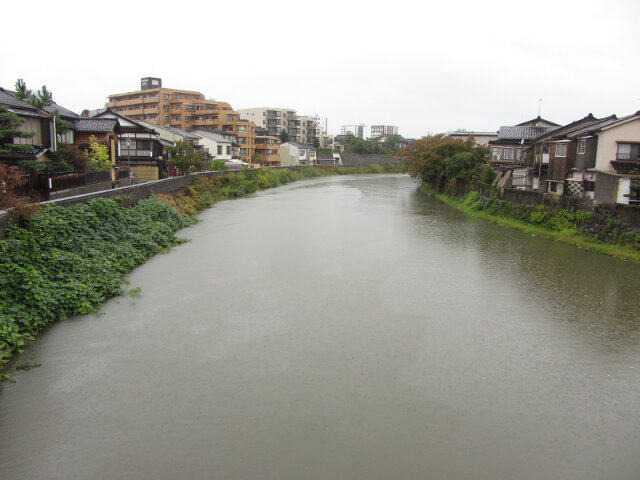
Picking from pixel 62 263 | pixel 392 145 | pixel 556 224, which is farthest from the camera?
pixel 392 145

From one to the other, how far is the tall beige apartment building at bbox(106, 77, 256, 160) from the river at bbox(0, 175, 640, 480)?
1636 inches

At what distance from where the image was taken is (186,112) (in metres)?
52.8

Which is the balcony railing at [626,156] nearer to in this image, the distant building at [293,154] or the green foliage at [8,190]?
the green foliage at [8,190]

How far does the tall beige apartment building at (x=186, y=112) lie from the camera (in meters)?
51.4

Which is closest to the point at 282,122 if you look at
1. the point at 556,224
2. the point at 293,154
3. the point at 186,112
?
the point at 293,154

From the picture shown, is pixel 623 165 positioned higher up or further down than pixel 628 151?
further down

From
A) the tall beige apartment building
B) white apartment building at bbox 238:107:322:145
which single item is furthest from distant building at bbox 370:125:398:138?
the tall beige apartment building

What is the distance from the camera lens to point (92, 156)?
2064 cm

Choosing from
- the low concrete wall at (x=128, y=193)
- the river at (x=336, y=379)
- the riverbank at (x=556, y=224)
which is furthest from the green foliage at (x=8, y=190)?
the riverbank at (x=556, y=224)

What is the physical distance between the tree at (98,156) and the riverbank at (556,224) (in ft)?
55.2

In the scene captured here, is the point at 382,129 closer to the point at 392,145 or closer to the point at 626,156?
the point at 392,145

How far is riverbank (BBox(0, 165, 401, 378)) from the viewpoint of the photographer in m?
7.16

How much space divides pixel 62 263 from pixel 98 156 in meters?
13.4

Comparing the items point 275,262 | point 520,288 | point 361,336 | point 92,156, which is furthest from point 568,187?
point 92,156
